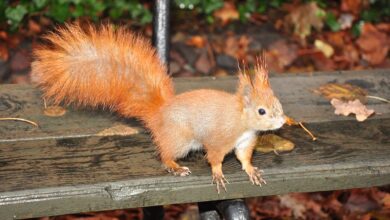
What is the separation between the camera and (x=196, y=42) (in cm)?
386

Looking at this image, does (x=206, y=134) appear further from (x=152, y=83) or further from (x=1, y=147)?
(x=1, y=147)

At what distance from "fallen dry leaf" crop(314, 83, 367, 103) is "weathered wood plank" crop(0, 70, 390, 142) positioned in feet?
0.10

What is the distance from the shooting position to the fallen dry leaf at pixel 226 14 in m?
4.00

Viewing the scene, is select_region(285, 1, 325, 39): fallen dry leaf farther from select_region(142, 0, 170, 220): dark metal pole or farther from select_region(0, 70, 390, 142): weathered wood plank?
select_region(142, 0, 170, 220): dark metal pole

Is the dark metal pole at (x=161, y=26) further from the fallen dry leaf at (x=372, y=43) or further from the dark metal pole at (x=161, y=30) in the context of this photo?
the fallen dry leaf at (x=372, y=43)

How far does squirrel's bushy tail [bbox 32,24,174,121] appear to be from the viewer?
6.17 ft

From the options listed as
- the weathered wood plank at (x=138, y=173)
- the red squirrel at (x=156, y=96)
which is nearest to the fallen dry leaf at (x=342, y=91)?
the weathered wood plank at (x=138, y=173)

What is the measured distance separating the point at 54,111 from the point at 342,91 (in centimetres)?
103

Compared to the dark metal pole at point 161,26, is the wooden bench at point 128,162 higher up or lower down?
lower down

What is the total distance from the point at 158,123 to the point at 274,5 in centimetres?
248

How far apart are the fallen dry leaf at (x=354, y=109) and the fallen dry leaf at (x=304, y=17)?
197 cm

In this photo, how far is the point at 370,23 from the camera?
14.2ft

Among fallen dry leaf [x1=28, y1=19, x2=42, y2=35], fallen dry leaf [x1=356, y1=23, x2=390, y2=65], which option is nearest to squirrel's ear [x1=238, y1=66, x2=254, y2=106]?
fallen dry leaf [x1=28, y1=19, x2=42, y2=35]

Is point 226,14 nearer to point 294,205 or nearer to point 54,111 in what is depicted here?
point 294,205
